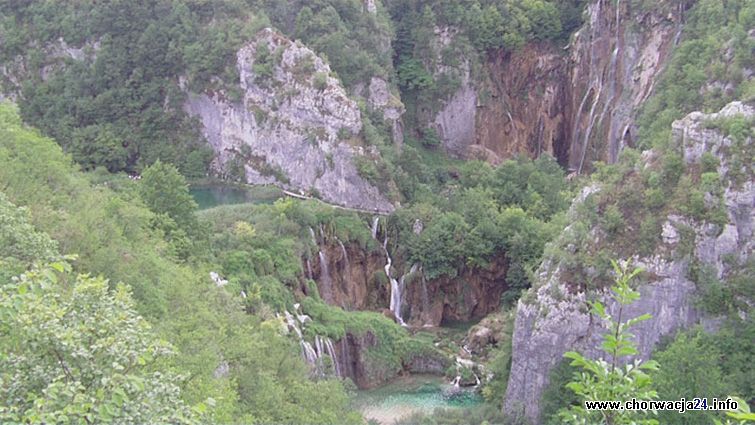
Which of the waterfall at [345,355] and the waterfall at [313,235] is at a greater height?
the waterfall at [313,235]

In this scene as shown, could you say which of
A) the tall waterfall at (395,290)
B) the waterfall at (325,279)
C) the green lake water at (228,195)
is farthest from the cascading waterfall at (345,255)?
the green lake water at (228,195)

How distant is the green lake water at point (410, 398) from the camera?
31.7 metres

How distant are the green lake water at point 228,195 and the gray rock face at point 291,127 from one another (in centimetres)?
146

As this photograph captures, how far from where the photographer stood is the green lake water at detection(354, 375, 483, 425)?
31734 mm

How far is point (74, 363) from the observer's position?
352 inches

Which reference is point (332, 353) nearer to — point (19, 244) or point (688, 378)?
point (688, 378)

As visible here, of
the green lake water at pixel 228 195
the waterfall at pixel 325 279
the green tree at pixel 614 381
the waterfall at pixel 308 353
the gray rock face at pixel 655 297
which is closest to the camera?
the green tree at pixel 614 381

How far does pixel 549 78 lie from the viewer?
2458 inches

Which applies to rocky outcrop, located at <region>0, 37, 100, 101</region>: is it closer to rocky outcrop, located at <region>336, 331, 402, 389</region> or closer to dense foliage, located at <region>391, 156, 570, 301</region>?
dense foliage, located at <region>391, 156, 570, 301</region>

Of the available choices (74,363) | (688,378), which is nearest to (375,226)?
(688,378)

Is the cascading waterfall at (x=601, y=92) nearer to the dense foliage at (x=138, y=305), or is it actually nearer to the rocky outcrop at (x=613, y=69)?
the rocky outcrop at (x=613, y=69)

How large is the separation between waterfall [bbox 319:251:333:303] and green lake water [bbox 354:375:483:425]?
6829mm

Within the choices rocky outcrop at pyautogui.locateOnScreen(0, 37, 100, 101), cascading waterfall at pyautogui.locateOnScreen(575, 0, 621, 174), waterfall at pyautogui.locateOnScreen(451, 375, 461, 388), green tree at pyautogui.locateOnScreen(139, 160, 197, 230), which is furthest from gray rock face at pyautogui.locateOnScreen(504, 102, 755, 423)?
rocky outcrop at pyautogui.locateOnScreen(0, 37, 100, 101)

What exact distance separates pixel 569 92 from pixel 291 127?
70.2ft
